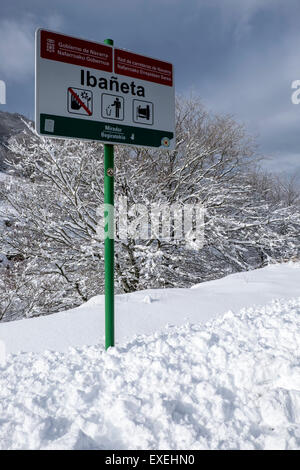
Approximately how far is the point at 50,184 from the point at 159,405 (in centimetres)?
898

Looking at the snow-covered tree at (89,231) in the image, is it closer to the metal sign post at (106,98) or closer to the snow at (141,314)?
the snow at (141,314)

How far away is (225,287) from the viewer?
588 cm

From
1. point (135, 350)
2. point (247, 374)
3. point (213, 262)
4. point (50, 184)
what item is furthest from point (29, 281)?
point (247, 374)

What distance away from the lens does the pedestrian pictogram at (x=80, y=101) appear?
2.80 m

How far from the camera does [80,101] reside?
9.30ft

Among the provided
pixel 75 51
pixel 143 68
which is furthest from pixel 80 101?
pixel 143 68

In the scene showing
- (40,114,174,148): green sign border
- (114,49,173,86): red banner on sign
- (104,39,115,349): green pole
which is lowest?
(104,39,115,349): green pole

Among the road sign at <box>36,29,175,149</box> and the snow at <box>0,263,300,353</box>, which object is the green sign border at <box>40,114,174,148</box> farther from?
the snow at <box>0,263,300,353</box>

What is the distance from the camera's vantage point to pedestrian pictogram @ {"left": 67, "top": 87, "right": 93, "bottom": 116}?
280cm

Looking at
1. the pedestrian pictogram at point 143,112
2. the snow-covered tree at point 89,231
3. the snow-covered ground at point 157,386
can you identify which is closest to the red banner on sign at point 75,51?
the pedestrian pictogram at point 143,112

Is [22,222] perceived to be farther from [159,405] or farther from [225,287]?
[159,405]

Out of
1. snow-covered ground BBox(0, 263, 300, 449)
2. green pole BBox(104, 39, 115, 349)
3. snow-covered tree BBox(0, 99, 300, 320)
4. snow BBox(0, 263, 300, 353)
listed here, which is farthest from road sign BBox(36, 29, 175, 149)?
snow-covered tree BBox(0, 99, 300, 320)

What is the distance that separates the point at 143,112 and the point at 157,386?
224 centimetres
